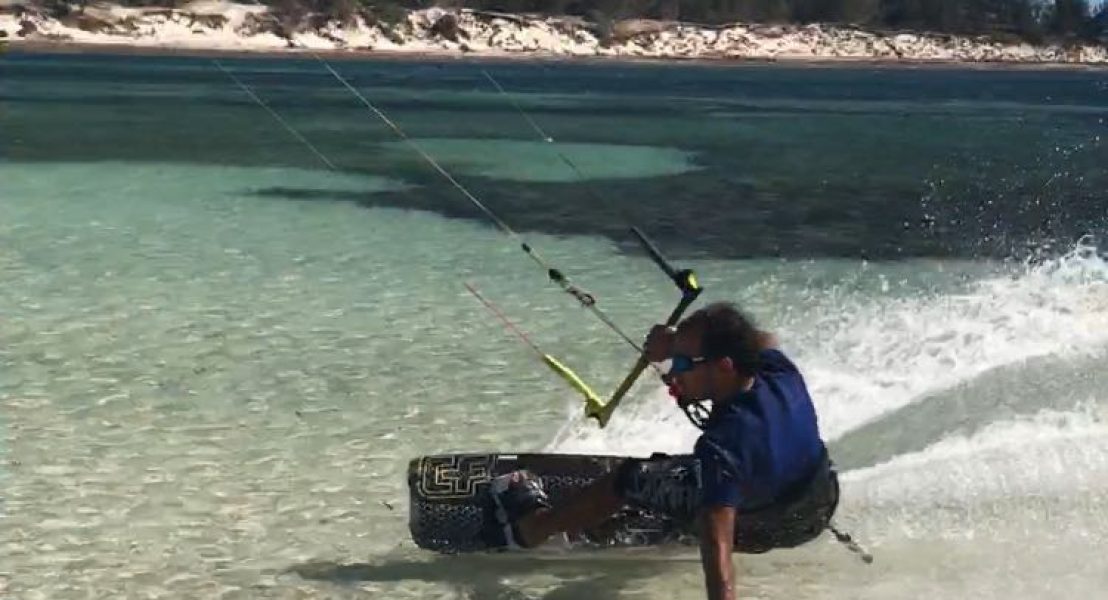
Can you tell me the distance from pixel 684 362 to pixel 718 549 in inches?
29.8

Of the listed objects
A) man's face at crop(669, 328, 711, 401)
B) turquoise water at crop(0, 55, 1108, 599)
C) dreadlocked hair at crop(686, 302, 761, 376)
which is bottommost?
turquoise water at crop(0, 55, 1108, 599)

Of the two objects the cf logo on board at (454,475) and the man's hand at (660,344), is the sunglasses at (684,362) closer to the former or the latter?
the man's hand at (660,344)

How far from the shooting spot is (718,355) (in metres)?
5.90

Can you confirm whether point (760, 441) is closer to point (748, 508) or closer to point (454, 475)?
point (748, 508)

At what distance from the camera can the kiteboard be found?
716 cm

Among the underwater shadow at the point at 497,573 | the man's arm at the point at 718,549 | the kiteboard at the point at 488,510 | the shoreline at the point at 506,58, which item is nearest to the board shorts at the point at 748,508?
the man's arm at the point at 718,549

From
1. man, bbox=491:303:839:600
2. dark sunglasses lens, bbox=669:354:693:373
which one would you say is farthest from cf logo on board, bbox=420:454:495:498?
dark sunglasses lens, bbox=669:354:693:373

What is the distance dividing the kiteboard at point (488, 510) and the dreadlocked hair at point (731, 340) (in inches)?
55.7

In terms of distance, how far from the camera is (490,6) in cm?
13725

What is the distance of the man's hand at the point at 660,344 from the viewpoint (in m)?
6.11

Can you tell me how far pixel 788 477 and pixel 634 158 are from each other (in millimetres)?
28258

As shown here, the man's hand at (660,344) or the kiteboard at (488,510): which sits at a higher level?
the man's hand at (660,344)

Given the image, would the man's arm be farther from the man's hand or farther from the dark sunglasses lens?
the man's hand

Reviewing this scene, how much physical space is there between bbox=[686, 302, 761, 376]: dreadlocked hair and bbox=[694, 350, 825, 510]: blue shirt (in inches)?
3.8
